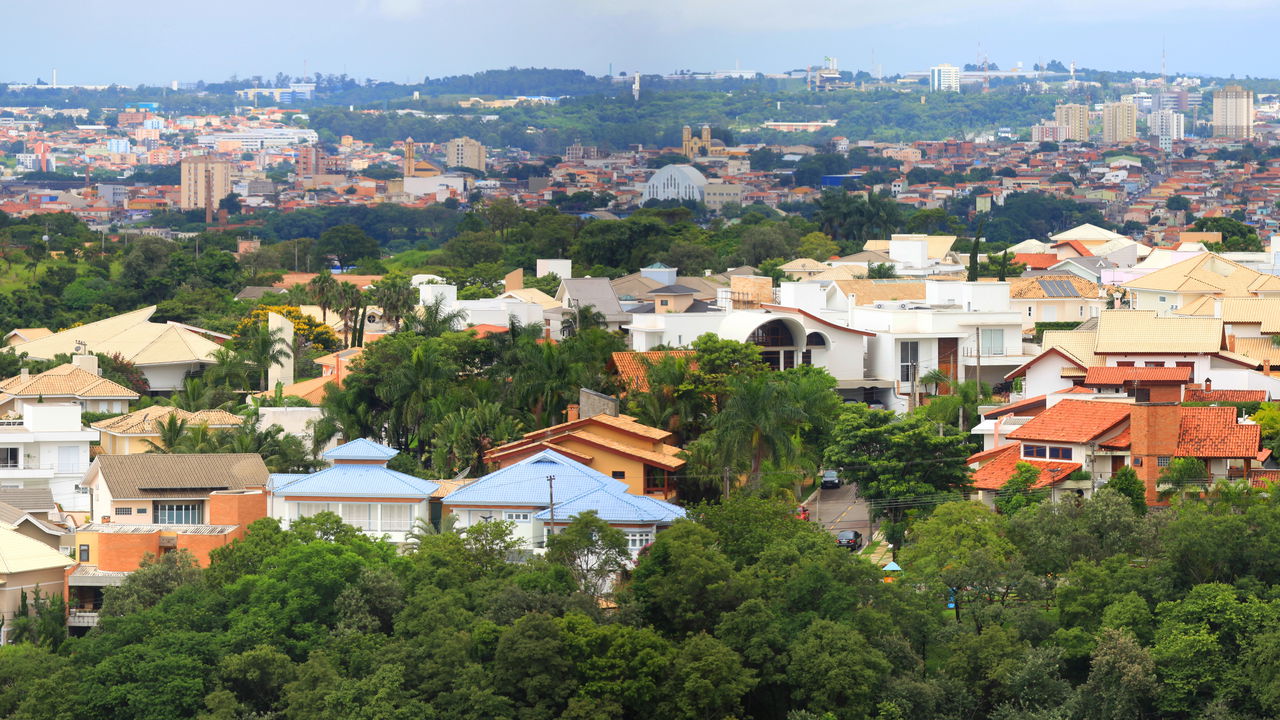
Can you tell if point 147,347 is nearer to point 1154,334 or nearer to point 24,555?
point 24,555

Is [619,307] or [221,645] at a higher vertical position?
[619,307]

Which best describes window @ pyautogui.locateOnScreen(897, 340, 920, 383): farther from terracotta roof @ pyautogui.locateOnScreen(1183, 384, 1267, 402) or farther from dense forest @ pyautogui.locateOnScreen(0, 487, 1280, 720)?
dense forest @ pyautogui.locateOnScreen(0, 487, 1280, 720)

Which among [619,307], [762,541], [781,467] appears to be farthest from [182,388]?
[762,541]

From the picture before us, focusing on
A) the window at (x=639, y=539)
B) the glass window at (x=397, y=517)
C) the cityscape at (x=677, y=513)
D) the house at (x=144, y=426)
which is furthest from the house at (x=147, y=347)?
the window at (x=639, y=539)

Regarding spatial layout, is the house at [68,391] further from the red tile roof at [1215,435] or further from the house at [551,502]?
the red tile roof at [1215,435]

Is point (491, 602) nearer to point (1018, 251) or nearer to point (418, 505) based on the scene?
point (418, 505)
